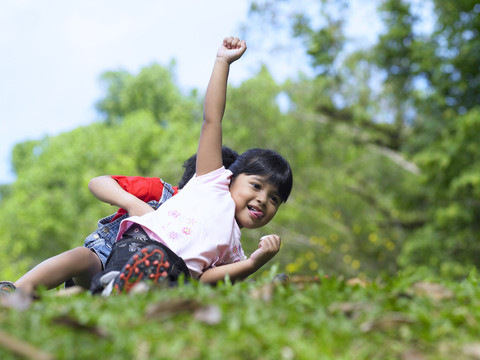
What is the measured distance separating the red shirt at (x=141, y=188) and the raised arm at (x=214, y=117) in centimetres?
50

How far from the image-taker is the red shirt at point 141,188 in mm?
3641

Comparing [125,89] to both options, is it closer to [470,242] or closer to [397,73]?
[397,73]

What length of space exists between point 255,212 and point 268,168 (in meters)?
0.29

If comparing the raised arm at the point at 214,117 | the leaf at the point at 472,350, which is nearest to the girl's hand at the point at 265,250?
the raised arm at the point at 214,117

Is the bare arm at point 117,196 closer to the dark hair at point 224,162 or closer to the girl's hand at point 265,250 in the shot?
the dark hair at point 224,162

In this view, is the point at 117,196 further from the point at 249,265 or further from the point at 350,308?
the point at 350,308

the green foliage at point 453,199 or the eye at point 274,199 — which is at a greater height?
the eye at point 274,199

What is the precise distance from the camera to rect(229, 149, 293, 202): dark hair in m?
3.49

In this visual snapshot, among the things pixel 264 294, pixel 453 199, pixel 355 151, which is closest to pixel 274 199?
pixel 264 294

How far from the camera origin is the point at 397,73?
12.8 meters

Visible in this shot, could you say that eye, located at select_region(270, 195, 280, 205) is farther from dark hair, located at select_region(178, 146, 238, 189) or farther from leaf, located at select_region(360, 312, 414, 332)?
leaf, located at select_region(360, 312, 414, 332)

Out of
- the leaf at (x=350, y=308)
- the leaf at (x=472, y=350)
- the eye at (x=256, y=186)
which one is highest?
the eye at (x=256, y=186)

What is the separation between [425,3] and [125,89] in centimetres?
2525

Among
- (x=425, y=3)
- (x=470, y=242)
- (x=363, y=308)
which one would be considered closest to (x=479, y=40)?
(x=425, y=3)
